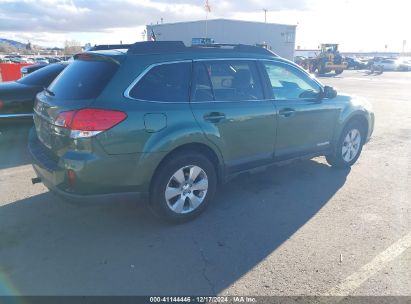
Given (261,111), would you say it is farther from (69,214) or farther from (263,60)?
(69,214)

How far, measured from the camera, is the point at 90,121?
318 cm

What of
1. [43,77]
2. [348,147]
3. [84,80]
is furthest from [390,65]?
[84,80]

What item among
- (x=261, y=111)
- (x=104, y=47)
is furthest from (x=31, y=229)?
(x=261, y=111)

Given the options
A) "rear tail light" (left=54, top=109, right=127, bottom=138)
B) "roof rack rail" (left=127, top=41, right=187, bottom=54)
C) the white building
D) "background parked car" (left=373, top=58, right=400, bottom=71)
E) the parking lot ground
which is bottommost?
the parking lot ground

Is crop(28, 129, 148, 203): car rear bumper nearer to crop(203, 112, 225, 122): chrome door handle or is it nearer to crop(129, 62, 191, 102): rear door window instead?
crop(129, 62, 191, 102): rear door window

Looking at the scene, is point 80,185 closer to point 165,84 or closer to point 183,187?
point 183,187

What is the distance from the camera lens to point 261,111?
433 centimetres

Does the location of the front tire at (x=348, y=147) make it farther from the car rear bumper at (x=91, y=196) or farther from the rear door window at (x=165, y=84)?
the car rear bumper at (x=91, y=196)

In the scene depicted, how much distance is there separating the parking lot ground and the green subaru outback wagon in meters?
0.45

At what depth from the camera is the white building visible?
3023 cm

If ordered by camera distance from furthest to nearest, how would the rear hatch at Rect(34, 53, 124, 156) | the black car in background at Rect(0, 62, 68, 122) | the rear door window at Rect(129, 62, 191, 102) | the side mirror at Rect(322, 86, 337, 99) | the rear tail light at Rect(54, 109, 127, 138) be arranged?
the black car in background at Rect(0, 62, 68, 122) → the side mirror at Rect(322, 86, 337, 99) → the rear door window at Rect(129, 62, 191, 102) → the rear hatch at Rect(34, 53, 124, 156) → the rear tail light at Rect(54, 109, 127, 138)

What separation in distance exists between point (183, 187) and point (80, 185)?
105cm

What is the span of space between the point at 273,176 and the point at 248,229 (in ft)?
5.72

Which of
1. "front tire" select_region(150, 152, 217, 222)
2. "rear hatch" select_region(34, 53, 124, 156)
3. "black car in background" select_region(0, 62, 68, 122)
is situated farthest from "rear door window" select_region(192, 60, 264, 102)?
"black car in background" select_region(0, 62, 68, 122)
